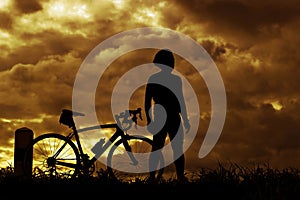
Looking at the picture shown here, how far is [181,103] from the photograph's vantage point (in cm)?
1250

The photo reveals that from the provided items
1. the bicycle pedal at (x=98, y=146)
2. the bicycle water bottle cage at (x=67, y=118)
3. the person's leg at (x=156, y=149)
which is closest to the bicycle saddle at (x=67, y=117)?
the bicycle water bottle cage at (x=67, y=118)

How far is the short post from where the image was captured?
44.1 ft

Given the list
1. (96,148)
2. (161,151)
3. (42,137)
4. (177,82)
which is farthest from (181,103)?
(42,137)

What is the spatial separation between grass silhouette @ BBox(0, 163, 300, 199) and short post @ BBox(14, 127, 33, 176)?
243 cm

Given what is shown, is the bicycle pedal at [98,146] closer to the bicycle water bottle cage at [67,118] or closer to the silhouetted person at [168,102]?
the bicycle water bottle cage at [67,118]

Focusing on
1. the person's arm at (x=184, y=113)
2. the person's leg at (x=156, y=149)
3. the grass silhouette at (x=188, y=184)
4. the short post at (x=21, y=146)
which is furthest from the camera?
the short post at (x=21, y=146)

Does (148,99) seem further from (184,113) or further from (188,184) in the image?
(188,184)

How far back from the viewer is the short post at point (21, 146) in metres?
13.5

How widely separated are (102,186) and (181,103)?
3.13 m

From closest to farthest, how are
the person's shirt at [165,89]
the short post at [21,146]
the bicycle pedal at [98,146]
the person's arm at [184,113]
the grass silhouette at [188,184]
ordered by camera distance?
the grass silhouette at [188,184]
the person's shirt at [165,89]
the person's arm at [184,113]
the short post at [21,146]
the bicycle pedal at [98,146]

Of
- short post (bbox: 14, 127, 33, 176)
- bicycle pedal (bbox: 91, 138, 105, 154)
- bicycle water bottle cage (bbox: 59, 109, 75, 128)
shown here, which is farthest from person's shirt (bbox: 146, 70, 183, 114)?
short post (bbox: 14, 127, 33, 176)

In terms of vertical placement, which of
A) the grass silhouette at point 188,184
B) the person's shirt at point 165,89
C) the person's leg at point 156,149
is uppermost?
the person's shirt at point 165,89

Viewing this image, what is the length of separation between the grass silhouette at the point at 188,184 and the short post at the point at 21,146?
2.43 metres

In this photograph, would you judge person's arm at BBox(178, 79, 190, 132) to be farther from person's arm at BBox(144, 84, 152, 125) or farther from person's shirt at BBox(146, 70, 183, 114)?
person's arm at BBox(144, 84, 152, 125)
